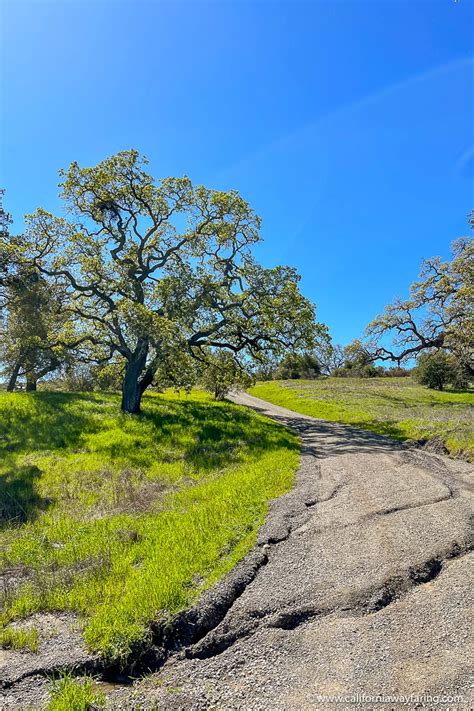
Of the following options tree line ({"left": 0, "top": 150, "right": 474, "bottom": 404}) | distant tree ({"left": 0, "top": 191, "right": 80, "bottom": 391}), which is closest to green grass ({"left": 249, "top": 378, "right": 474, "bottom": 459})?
tree line ({"left": 0, "top": 150, "right": 474, "bottom": 404})

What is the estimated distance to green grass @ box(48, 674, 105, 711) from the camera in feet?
12.4

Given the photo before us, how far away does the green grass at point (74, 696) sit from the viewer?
379 centimetres

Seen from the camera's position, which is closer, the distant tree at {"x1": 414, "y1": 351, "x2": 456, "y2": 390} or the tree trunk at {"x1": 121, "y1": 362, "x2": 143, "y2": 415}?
the tree trunk at {"x1": 121, "y1": 362, "x2": 143, "y2": 415}

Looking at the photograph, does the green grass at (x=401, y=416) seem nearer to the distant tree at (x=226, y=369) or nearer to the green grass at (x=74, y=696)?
the distant tree at (x=226, y=369)

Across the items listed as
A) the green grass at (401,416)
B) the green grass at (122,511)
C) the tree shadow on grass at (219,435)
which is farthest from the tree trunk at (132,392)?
the green grass at (401,416)

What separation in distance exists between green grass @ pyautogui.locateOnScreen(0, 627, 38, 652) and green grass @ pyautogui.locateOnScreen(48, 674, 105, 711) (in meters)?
0.93

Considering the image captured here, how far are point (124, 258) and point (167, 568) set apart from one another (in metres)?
22.5

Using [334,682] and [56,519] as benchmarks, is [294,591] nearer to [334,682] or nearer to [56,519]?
[334,682]

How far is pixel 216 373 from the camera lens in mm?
27359

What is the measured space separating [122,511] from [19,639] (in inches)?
184

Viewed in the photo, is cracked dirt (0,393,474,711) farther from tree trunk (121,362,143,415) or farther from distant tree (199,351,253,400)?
distant tree (199,351,253,400)

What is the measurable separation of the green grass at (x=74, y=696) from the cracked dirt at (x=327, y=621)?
15cm

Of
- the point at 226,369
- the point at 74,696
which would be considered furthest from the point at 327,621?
the point at 226,369

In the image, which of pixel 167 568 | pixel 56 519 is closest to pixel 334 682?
pixel 167 568
